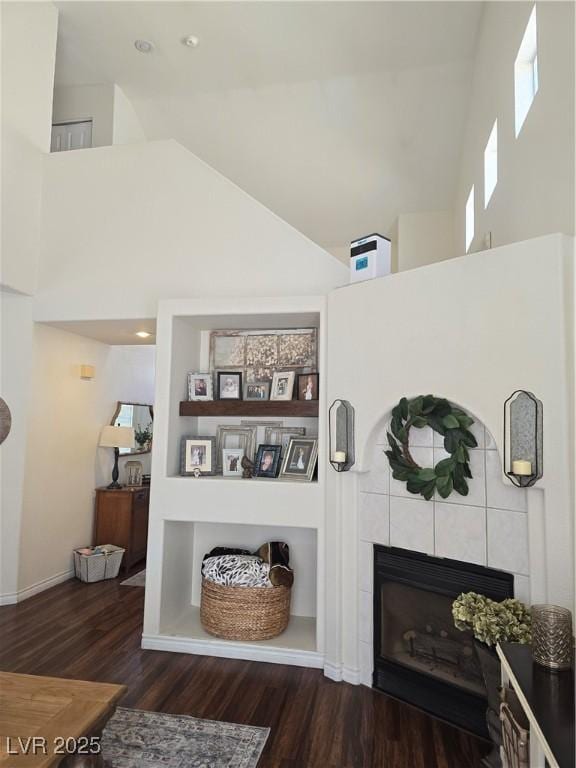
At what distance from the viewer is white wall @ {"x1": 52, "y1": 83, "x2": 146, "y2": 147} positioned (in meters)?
5.25

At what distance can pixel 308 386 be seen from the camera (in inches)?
130

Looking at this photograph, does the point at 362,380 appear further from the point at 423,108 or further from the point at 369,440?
the point at 423,108

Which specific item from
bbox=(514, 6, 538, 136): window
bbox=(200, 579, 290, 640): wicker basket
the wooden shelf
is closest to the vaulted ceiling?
bbox=(514, 6, 538, 136): window

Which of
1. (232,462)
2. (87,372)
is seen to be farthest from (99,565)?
(232,462)

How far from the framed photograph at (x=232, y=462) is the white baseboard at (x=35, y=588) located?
2005 mm

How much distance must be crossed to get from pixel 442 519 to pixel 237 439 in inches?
65.7

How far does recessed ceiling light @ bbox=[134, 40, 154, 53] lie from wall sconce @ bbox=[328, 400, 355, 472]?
419 centimetres

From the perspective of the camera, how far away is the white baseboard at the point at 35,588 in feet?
12.4

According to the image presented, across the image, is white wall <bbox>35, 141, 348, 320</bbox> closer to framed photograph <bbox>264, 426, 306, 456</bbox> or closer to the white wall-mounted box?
the white wall-mounted box

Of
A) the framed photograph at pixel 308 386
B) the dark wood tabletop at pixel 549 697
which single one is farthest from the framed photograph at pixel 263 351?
the dark wood tabletop at pixel 549 697

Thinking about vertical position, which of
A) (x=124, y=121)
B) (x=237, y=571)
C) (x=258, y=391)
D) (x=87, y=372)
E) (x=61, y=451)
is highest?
(x=124, y=121)

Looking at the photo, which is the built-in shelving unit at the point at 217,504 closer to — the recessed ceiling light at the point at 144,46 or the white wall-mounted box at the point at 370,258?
the white wall-mounted box at the point at 370,258

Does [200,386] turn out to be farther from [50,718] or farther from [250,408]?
[50,718]

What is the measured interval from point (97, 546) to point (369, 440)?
327cm
